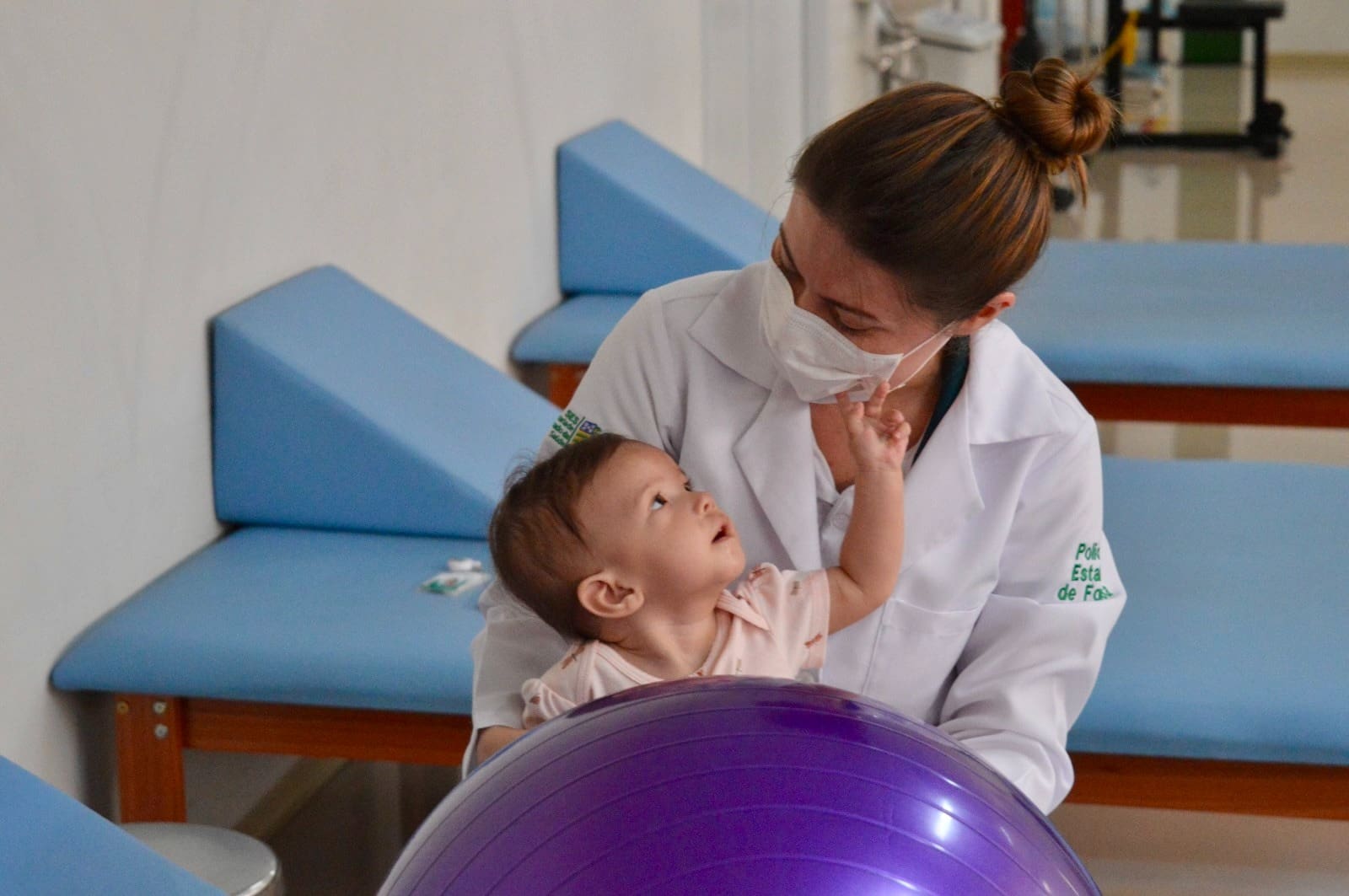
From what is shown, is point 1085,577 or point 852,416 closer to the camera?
point 852,416

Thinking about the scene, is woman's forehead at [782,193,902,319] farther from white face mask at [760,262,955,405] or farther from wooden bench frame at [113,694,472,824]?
wooden bench frame at [113,694,472,824]

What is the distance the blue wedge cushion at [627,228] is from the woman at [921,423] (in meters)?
2.35

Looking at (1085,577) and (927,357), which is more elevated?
(927,357)

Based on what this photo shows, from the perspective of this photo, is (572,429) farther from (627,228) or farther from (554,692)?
(627,228)

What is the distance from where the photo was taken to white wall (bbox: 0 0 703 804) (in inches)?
77.8

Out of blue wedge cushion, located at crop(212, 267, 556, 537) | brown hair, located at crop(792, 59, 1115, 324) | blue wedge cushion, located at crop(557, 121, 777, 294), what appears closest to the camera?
brown hair, located at crop(792, 59, 1115, 324)

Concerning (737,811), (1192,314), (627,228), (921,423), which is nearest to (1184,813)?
(1192,314)

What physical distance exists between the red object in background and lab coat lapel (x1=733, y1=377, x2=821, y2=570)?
924 centimetres

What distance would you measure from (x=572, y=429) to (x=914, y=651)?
0.40 meters

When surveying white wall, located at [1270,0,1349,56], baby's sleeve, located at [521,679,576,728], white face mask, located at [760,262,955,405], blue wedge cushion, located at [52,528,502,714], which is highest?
white face mask, located at [760,262,955,405]

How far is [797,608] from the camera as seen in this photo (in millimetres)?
1472

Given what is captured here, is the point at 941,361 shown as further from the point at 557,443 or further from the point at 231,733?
the point at 231,733

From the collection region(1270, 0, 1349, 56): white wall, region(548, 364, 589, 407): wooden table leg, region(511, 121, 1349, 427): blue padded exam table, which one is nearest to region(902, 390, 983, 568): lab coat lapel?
region(511, 121, 1349, 427): blue padded exam table

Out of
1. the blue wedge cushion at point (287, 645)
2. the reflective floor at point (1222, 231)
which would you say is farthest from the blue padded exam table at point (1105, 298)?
the blue wedge cushion at point (287, 645)
